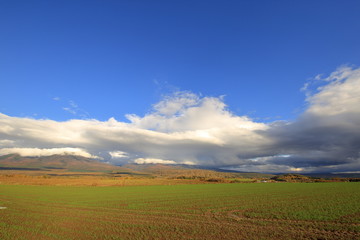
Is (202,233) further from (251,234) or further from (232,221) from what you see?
(232,221)

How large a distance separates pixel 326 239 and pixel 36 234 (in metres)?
24.0

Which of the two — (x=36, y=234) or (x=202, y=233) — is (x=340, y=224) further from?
(x=36, y=234)

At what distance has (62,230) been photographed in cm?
2103

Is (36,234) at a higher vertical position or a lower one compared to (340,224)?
A: lower

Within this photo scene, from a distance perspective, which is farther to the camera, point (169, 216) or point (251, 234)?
point (169, 216)

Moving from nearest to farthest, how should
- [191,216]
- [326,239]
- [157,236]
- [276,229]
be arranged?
[326,239], [157,236], [276,229], [191,216]

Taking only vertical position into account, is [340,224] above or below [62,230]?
above

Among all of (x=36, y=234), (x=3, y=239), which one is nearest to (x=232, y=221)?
(x=36, y=234)

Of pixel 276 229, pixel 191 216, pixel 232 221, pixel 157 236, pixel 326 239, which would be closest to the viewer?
pixel 326 239

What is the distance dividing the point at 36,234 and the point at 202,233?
14525mm

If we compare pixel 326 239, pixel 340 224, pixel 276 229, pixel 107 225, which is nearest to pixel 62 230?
pixel 107 225

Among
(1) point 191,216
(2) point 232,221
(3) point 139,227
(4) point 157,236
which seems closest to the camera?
(4) point 157,236

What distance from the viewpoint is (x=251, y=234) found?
62.5ft

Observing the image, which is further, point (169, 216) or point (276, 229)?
point (169, 216)
